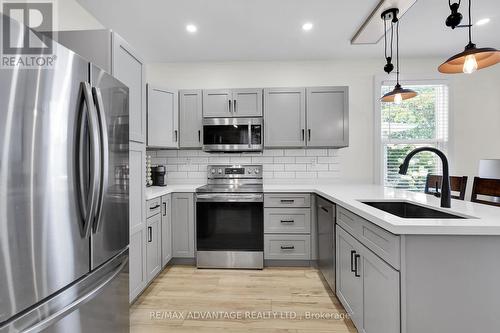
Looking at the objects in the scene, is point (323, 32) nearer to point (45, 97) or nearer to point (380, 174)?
point (380, 174)

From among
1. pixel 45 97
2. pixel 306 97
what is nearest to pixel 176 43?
pixel 306 97

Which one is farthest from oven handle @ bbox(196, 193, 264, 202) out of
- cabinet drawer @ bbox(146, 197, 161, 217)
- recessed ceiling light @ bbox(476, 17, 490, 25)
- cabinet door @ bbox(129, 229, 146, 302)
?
recessed ceiling light @ bbox(476, 17, 490, 25)

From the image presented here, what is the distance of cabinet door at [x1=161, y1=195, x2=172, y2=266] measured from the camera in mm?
2668

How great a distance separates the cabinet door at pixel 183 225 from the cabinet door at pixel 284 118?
1178mm

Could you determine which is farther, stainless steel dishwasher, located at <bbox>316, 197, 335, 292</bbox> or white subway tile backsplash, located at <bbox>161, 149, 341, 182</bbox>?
white subway tile backsplash, located at <bbox>161, 149, 341, 182</bbox>

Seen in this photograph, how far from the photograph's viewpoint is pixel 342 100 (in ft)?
10.2

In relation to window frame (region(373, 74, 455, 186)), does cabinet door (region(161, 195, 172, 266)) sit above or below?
below

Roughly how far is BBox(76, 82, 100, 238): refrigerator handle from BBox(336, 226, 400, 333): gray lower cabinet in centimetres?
136

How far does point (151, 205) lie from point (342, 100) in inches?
97.5

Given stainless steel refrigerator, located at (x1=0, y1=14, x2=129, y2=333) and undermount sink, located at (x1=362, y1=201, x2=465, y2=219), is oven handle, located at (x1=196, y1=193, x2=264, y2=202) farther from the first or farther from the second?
stainless steel refrigerator, located at (x1=0, y1=14, x2=129, y2=333)

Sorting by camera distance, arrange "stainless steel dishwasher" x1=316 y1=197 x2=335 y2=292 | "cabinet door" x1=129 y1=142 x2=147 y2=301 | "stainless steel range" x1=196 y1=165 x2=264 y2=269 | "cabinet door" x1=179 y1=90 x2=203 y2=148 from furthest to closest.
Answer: "cabinet door" x1=179 y1=90 x2=203 y2=148, "stainless steel range" x1=196 y1=165 x2=264 y2=269, "stainless steel dishwasher" x1=316 y1=197 x2=335 y2=292, "cabinet door" x1=129 y1=142 x2=147 y2=301

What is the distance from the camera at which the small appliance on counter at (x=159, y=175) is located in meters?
3.29

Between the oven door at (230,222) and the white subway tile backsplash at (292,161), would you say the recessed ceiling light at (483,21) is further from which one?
the oven door at (230,222)

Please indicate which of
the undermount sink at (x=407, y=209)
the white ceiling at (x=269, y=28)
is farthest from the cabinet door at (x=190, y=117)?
the undermount sink at (x=407, y=209)
